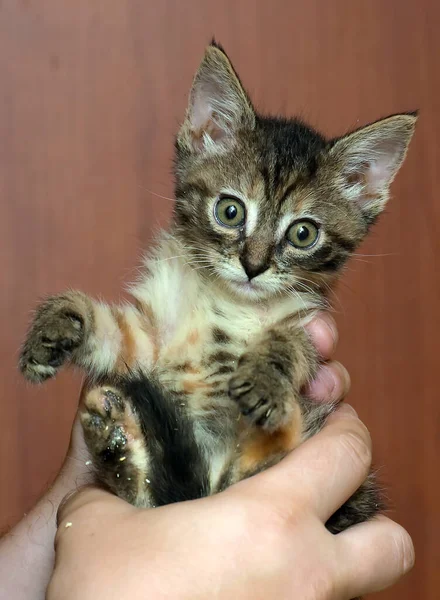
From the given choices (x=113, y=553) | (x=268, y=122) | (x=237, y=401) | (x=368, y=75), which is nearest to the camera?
(x=113, y=553)

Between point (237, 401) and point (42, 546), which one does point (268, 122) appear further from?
point (42, 546)

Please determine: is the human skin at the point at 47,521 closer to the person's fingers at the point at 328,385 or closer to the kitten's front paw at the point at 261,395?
the person's fingers at the point at 328,385

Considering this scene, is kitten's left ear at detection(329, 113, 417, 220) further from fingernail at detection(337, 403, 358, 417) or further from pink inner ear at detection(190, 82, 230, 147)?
fingernail at detection(337, 403, 358, 417)

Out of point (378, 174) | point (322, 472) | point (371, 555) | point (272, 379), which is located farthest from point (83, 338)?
point (378, 174)

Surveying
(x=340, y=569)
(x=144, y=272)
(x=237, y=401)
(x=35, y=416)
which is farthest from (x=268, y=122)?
(x=35, y=416)

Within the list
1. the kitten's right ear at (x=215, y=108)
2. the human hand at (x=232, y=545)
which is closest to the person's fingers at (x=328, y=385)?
the human hand at (x=232, y=545)

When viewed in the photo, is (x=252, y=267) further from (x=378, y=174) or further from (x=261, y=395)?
(x=378, y=174)
